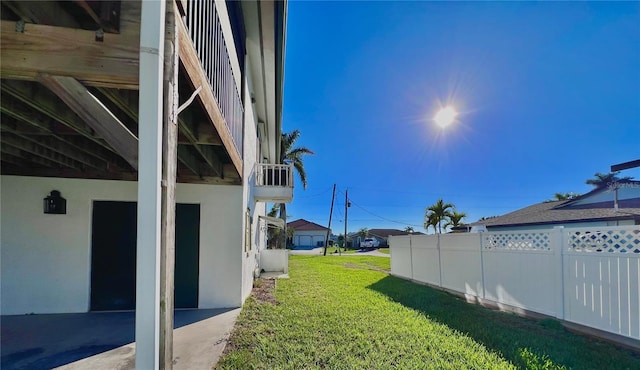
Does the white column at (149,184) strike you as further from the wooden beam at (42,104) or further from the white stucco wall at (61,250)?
the white stucco wall at (61,250)

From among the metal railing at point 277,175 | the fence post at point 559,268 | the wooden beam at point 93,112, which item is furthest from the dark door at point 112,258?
the fence post at point 559,268

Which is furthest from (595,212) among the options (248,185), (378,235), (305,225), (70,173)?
(378,235)

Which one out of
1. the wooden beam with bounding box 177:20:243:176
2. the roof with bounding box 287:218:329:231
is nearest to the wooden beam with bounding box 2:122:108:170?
the wooden beam with bounding box 177:20:243:176

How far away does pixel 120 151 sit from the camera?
232 cm

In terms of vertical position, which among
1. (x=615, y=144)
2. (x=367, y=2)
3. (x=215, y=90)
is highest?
(x=367, y=2)

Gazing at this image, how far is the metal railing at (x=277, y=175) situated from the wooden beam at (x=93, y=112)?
6842 millimetres

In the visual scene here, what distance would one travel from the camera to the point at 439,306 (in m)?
6.39

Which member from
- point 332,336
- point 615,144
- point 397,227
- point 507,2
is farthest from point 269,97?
point 397,227

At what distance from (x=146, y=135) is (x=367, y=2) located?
7.98m

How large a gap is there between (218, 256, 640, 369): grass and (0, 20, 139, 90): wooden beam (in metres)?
3.32

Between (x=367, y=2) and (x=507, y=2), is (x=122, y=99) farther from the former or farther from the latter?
(x=507, y=2)

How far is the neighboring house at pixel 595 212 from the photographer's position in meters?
11.5

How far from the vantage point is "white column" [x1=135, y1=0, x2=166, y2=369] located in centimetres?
184

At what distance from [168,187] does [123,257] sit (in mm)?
5330
